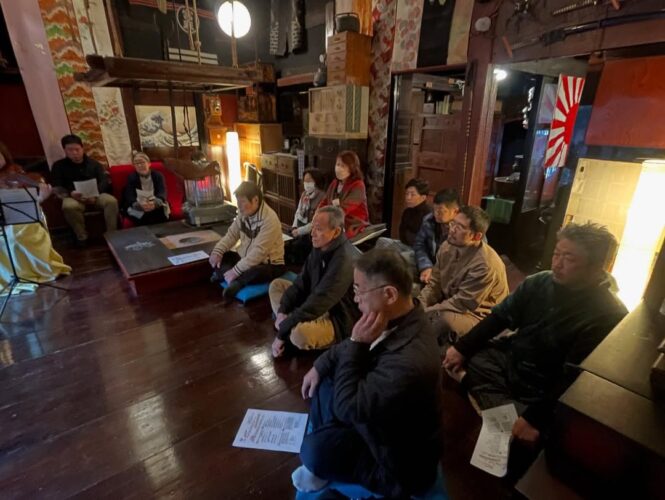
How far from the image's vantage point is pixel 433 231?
2891 mm

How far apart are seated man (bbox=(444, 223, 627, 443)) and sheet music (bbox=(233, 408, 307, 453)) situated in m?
0.87

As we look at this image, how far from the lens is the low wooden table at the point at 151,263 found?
308 cm

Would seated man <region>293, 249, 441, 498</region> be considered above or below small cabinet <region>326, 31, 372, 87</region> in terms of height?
below

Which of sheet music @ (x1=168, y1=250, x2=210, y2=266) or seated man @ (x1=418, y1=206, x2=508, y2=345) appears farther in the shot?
sheet music @ (x1=168, y1=250, x2=210, y2=266)

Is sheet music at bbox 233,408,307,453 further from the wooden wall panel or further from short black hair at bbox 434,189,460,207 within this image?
the wooden wall panel

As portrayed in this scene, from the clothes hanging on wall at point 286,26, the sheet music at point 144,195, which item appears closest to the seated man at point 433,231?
the sheet music at point 144,195

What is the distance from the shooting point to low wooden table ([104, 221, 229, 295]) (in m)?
3.08

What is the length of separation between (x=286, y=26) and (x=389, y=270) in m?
5.90

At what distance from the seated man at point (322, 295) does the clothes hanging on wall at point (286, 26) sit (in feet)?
14.6

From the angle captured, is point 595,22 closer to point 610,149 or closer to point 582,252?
point 610,149

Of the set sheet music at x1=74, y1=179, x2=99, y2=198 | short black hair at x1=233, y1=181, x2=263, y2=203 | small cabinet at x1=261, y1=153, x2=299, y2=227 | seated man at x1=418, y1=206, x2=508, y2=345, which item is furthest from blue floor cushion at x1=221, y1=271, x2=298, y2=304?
sheet music at x1=74, y1=179, x2=99, y2=198

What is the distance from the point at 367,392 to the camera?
116 cm

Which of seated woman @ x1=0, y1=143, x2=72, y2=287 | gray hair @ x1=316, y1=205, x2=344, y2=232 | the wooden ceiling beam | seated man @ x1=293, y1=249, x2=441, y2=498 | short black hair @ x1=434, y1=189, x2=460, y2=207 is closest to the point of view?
seated man @ x1=293, y1=249, x2=441, y2=498

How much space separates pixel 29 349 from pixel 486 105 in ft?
13.0
